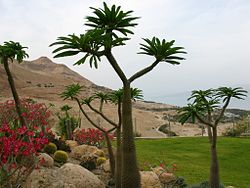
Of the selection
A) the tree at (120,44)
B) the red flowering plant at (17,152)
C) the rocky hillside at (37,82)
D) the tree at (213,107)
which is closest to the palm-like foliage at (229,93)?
the tree at (213,107)

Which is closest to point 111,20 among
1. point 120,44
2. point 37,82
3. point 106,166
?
point 120,44

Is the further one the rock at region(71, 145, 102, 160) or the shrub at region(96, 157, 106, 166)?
the rock at region(71, 145, 102, 160)

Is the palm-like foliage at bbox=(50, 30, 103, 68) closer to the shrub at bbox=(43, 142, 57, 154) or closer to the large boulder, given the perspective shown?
the large boulder

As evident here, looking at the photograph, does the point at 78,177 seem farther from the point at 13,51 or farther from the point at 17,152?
the point at 13,51

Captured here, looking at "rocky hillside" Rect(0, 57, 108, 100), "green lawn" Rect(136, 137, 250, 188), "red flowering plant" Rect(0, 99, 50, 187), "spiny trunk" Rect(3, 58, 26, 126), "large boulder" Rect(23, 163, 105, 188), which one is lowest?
"green lawn" Rect(136, 137, 250, 188)

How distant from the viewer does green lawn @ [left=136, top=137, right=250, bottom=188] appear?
33.7 ft

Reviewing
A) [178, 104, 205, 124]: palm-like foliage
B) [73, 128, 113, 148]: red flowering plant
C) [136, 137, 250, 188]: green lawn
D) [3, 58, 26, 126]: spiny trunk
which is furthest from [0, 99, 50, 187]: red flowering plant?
[136, 137, 250, 188]: green lawn

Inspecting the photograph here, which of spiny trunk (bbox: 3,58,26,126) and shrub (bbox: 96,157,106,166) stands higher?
spiny trunk (bbox: 3,58,26,126)

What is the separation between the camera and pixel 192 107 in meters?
6.32

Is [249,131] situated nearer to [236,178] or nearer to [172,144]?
[172,144]

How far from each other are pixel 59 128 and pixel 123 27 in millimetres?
14244

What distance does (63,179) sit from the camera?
6.92 metres

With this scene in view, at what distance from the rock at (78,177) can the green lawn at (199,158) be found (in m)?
3.42

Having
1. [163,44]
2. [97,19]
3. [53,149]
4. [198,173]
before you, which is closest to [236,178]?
[198,173]
